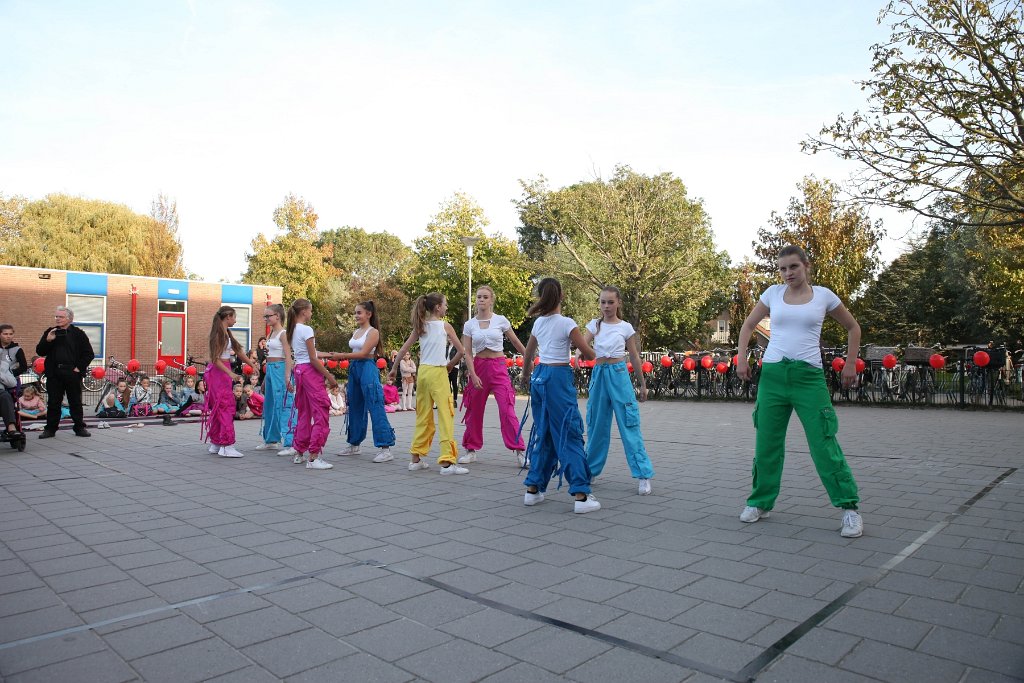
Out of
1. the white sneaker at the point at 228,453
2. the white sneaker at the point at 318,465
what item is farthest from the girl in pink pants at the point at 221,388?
the white sneaker at the point at 318,465

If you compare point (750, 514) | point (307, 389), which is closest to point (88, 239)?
point (307, 389)

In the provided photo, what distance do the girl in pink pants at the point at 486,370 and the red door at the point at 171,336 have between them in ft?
94.1

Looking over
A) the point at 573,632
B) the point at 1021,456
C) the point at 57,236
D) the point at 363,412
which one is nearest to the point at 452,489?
the point at 363,412

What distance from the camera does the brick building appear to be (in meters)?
29.5

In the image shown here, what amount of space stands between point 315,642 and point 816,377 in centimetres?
358

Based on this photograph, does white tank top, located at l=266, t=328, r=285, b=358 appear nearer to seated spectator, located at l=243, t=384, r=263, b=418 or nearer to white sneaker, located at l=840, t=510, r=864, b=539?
seated spectator, located at l=243, t=384, r=263, b=418

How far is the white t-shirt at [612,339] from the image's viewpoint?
6.34m

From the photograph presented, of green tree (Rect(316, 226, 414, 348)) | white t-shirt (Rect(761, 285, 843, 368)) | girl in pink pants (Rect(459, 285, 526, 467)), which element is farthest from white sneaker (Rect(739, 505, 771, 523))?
green tree (Rect(316, 226, 414, 348))

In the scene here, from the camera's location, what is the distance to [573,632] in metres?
3.05

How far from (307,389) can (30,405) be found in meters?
7.79

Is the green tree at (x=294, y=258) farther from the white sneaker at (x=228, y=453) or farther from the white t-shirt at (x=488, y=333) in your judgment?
the white t-shirt at (x=488, y=333)

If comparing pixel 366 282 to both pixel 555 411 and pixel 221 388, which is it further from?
pixel 555 411

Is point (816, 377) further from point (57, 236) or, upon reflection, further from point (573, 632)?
point (57, 236)

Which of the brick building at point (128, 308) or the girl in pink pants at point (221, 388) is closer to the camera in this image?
the girl in pink pants at point (221, 388)
